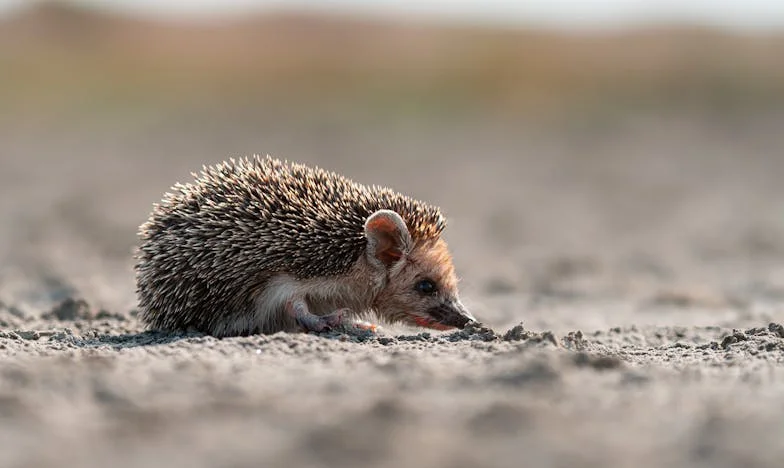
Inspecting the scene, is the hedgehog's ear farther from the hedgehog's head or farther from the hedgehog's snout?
the hedgehog's snout

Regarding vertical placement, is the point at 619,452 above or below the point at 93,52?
below

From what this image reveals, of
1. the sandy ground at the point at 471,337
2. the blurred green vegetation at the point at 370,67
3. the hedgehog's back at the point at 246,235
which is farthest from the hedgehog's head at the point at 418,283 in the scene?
the blurred green vegetation at the point at 370,67

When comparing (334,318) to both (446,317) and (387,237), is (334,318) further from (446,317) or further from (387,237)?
(446,317)

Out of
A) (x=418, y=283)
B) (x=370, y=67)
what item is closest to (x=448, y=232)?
(x=418, y=283)

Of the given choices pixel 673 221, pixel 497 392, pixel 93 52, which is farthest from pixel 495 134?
pixel 497 392

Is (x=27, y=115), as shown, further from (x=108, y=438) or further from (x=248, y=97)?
(x=108, y=438)
